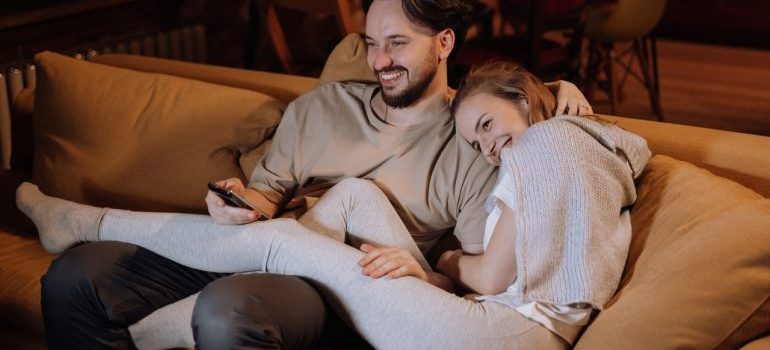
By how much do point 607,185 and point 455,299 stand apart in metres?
0.35

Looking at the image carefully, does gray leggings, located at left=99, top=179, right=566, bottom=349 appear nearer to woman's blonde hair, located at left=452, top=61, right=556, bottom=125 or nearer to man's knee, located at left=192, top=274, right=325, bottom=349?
man's knee, located at left=192, top=274, right=325, bottom=349

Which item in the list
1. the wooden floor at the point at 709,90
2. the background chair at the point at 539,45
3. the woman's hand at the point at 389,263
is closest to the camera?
the woman's hand at the point at 389,263

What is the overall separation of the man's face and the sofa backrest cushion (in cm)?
41

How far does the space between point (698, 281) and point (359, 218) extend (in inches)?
28.3

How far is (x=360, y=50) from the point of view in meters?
2.27

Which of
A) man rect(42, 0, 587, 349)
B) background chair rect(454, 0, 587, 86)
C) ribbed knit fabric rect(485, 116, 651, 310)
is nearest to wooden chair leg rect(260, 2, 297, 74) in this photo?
background chair rect(454, 0, 587, 86)

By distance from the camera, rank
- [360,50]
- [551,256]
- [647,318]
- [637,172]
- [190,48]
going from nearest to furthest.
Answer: [647,318] < [551,256] < [637,172] < [360,50] < [190,48]

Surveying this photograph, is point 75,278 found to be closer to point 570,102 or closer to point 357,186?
point 357,186

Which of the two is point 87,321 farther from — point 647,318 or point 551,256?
point 647,318

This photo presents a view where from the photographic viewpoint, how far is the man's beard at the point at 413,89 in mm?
1982

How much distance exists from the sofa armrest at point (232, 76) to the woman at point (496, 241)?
0.60 metres

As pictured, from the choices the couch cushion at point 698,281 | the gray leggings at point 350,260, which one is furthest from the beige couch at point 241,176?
the gray leggings at point 350,260

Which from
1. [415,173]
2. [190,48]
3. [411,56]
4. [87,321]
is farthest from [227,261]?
[190,48]

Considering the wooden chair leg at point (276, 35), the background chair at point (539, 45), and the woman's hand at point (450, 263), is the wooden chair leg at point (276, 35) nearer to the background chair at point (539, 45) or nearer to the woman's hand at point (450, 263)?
the background chair at point (539, 45)
